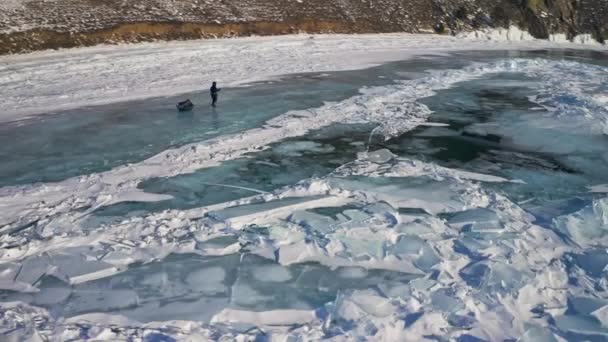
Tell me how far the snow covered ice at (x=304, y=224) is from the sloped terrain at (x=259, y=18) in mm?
11493

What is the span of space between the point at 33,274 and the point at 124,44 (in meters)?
19.3

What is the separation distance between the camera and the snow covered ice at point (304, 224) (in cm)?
502

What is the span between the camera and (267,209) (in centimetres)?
729

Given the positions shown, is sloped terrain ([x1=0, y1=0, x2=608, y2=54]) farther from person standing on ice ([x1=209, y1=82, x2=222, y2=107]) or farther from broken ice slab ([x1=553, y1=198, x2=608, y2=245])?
broken ice slab ([x1=553, y1=198, x2=608, y2=245])

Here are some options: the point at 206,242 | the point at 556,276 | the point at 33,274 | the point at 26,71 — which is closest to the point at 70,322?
the point at 33,274

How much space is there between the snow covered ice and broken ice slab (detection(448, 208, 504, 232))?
4 centimetres

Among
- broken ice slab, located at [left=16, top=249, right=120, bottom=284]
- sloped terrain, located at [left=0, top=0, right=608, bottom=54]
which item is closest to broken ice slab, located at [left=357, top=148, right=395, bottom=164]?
broken ice slab, located at [left=16, top=249, right=120, bottom=284]

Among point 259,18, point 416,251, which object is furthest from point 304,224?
point 259,18

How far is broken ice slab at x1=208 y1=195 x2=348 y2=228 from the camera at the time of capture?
22.9ft

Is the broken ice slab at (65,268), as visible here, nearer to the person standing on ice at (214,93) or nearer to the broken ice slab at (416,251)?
the broken ice slab at (416,251)

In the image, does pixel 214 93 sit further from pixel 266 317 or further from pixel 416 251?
pixel 266 317

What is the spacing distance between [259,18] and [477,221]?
2374 cm

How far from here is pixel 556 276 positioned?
5711mm

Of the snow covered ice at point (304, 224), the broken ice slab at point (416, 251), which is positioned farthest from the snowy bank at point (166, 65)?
the broken ice slab at point (416, 251)
